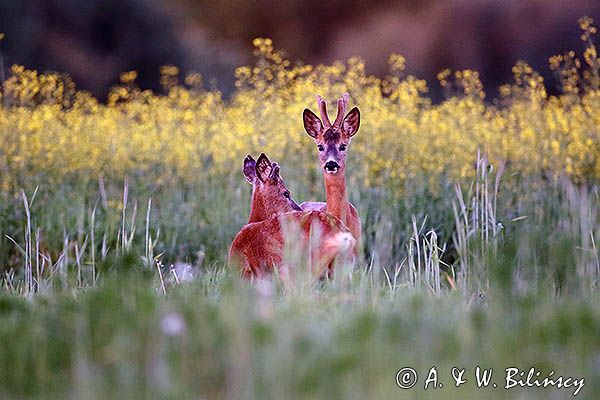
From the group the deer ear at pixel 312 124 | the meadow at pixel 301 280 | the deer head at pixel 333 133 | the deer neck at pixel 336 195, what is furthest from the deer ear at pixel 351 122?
the meadow at pixel 301 280

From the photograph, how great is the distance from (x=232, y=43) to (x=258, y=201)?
697 inches

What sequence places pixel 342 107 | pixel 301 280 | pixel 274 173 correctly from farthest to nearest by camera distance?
pixel 342 107 < pixel 274 173 < pixel 301 280

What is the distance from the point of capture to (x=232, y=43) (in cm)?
2225

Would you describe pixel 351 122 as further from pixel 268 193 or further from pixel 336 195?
pixel 268 193

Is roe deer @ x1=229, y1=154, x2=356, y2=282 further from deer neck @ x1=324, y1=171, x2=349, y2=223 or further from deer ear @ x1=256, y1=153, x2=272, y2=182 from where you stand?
deer neck @ x1=324, y1=171, x2=349, y2=223

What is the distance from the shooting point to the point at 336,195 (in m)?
5.18

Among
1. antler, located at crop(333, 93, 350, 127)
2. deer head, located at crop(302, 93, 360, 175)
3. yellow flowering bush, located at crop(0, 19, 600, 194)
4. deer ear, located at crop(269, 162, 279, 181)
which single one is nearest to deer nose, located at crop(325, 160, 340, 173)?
deer head, located at crop(302, 93, 360, 175)

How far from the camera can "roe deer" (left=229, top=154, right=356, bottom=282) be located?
425cm

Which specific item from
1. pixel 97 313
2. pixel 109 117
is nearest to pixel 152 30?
pixel 109 117

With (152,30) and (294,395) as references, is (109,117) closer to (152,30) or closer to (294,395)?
(152,30)

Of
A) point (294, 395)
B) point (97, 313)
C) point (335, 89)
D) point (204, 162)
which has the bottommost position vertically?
point (294, 395)

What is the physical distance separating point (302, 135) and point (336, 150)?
4.45 metres

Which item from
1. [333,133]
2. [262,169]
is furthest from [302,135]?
A: [262,169]

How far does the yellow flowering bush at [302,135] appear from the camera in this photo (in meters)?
8.62
